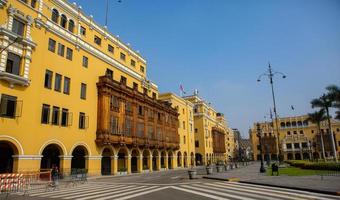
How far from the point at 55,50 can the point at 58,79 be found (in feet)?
11.0

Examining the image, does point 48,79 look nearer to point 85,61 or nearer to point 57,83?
point 57,83

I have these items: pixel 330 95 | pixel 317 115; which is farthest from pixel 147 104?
pixel 317 115

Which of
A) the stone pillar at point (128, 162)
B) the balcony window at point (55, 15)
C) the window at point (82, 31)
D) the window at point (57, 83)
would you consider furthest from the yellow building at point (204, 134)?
the balcony window at point (55, 15)

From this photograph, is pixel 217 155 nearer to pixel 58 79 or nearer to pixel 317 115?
pixel 317 115

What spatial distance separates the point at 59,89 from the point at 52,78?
1534 mm

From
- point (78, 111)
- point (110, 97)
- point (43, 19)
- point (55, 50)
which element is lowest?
point (78, 111)

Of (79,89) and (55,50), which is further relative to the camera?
(79,89)

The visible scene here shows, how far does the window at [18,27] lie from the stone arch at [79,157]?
14517 millimetres

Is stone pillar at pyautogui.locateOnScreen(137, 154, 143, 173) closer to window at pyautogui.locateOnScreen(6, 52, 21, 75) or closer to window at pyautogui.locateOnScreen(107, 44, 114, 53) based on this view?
window at pyautogui.locateOnScreen(107, 44, 114, 53)

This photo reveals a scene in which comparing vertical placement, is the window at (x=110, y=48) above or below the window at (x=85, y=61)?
above

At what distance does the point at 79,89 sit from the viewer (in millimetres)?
32562

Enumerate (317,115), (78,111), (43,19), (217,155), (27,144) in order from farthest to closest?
(217,155) → (317,115) → (78,111) → (43,19) → (27,144)

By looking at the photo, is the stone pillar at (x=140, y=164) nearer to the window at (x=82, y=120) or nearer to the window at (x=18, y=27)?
the window at (x=82, y=120)

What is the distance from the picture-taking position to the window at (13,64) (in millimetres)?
24128
